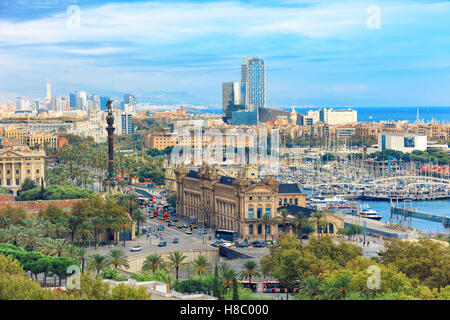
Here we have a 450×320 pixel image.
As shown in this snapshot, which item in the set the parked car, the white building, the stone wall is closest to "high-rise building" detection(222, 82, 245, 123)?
the white building

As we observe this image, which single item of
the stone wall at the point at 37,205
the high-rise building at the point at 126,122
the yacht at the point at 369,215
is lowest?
the yacht at the point at 369,215

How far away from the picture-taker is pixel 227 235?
47.6 meters

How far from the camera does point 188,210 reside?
56.9 meters

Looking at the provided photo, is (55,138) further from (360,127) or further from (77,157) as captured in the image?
(360,127)

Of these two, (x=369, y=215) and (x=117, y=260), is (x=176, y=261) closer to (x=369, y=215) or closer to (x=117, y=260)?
→ (x=117, y=260)

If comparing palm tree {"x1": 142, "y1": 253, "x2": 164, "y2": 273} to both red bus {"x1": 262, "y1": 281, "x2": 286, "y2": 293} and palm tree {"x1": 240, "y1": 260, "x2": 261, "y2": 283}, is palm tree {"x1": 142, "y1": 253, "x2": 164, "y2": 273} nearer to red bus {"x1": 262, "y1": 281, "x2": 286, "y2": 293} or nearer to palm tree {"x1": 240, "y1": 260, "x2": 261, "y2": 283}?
palm tree {"x1": 240, "y1": 260, "x2": 261, "y2": 283}

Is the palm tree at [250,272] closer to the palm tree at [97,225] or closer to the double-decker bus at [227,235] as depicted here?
the double-decker bus at [227,235]

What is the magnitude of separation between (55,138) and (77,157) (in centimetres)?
3525

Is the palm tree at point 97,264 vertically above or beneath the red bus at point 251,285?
above

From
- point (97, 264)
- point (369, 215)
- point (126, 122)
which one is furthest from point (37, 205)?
point (126, 122)

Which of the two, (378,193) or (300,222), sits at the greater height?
(300,222)

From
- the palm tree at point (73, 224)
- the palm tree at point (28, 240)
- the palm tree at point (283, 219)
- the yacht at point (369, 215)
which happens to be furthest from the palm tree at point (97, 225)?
Answer: the yacht at point (369, 215)

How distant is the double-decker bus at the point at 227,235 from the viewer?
4728 centimetres
